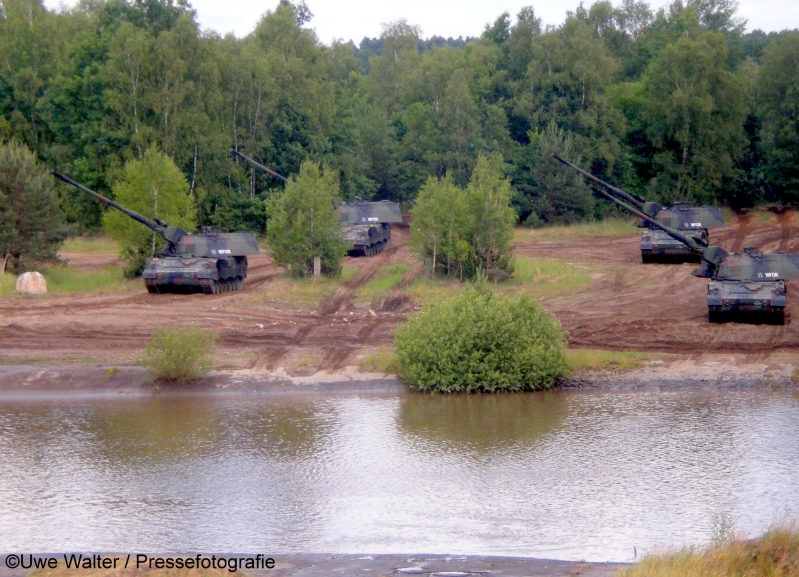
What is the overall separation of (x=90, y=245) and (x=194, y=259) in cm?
1394

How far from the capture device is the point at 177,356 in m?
17.4

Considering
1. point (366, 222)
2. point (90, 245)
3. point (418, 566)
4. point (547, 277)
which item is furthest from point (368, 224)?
point (418, 566)

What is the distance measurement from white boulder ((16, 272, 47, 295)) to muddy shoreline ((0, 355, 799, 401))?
Result: 26.7 ft

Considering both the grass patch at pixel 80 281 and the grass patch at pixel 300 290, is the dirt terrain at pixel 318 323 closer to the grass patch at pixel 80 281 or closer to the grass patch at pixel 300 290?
the grass patch at pixel 300 290

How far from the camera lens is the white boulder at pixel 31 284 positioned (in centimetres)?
2595

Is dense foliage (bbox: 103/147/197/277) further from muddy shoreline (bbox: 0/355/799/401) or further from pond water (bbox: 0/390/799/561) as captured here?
pond water (bbox: 0/390/799/561)

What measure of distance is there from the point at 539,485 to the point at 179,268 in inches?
628

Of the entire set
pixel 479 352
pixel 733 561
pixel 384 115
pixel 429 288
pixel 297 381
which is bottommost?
pixel 297 381

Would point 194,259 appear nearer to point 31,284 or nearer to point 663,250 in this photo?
point 31,284

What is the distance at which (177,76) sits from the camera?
38156mm

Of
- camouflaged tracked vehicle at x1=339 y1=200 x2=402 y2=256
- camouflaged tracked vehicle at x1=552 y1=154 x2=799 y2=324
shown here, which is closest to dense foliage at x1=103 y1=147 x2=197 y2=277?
camouflaged tracked vehicle at x1=339 y1=200 x2=402 y2=256

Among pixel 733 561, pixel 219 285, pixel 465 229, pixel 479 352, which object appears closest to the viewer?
pixel 733 561

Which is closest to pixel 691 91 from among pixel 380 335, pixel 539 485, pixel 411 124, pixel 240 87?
pixel 411 124

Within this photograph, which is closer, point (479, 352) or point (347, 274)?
point (479, 352)
